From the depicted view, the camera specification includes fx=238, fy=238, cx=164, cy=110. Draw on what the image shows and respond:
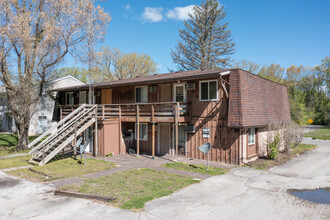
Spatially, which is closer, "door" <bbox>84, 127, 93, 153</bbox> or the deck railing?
the deck railing

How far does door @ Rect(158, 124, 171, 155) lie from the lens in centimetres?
1516

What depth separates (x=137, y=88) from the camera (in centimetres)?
1661

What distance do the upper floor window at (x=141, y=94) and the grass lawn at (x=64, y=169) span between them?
507cm

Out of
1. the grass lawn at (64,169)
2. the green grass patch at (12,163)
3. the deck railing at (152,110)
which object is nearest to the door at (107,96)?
→ the deck railing at (152,110)

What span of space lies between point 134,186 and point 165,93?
7612mm

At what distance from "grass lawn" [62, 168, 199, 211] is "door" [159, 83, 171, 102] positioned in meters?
5.56

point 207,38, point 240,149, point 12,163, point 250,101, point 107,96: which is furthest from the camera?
point 207,38

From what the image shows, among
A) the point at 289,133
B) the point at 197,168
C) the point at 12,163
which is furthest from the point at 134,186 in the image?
the point at 289,133

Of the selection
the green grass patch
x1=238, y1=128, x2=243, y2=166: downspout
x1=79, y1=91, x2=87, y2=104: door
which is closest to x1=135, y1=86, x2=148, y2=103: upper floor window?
x1=79, y1=91, x2=87, y2=104: door

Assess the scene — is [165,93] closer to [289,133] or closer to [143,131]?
[143,131]

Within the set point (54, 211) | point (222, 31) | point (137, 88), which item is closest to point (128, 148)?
point (137, 88)

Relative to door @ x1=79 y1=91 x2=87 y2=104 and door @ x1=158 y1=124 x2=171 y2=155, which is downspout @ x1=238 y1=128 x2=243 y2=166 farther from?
door @ x1=79 y1=91 x2=87 y2=104

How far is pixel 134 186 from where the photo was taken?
28.4 ft

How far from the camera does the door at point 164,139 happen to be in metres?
15.2
